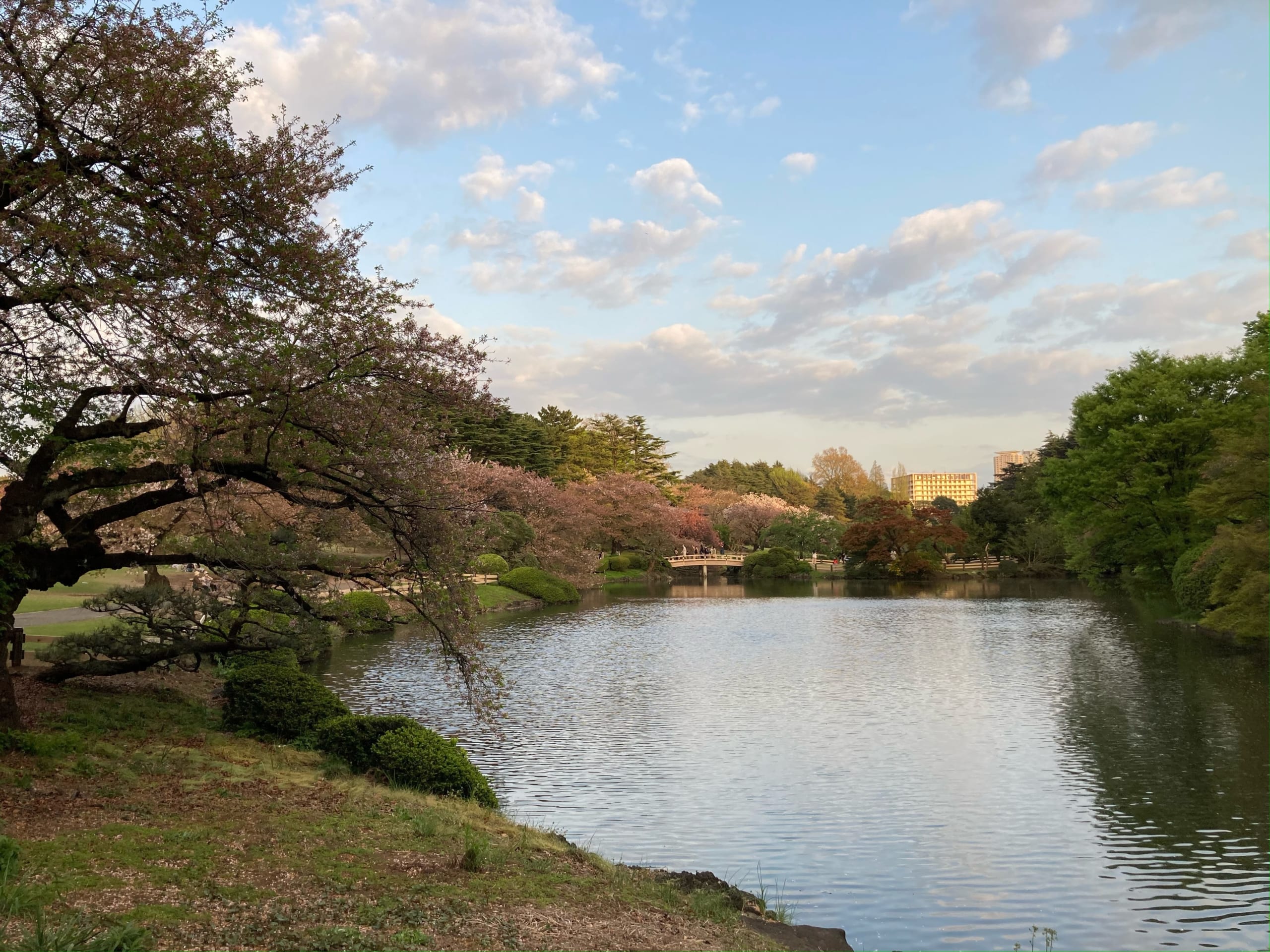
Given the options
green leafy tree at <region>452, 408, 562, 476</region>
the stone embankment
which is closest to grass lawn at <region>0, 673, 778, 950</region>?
the stone embankment

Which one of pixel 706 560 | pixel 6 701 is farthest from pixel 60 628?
pixel 706 560

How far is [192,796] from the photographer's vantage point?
8.01 metres

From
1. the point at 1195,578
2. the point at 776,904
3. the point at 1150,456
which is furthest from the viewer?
the point at 1150,456

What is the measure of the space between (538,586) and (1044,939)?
35.2m

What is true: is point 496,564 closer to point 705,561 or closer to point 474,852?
point 705,561

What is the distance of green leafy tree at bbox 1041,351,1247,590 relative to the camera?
30.3 meters

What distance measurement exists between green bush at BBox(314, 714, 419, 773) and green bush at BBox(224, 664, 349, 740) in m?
0.91

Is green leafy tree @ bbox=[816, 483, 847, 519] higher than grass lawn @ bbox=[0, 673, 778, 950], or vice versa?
green leafy tree @ bbox=[816, 483, 847, 519]

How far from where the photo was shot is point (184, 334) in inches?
300

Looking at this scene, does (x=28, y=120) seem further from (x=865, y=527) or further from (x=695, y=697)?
(x=865, y=527)

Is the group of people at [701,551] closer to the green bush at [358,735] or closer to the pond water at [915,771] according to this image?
the pond water at [915,771]

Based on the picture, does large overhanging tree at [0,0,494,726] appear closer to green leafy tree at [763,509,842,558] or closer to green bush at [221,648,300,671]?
green bush at [221,648,300,671]

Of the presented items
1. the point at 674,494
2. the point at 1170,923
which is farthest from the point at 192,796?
the point at 674,494

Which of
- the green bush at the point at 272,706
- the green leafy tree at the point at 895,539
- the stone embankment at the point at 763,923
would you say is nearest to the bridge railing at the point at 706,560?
the green leafy tree at the point at 895,539
